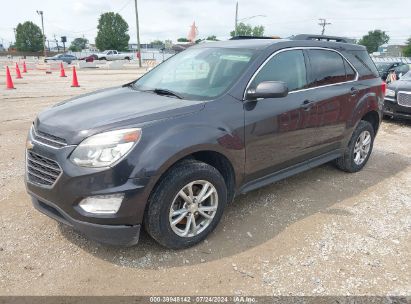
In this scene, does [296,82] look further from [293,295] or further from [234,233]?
[293,295]

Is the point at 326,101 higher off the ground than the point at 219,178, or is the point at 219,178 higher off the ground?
the point at 326,101

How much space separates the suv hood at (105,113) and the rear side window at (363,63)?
2.76 m

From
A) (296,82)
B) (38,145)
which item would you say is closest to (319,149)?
(296,82)

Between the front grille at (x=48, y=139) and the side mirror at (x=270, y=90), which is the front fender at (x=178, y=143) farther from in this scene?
the front grille at (x=48, y=139)

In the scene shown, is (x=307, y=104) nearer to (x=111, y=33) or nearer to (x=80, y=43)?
(x=111, y=33)

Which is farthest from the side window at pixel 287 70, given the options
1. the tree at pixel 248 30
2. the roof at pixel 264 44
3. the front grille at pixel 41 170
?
the tree at pixel 248 30

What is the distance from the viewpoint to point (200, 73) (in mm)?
3834

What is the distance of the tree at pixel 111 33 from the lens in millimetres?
83438

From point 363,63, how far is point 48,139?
165 inches

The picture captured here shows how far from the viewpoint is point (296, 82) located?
13.1 feet

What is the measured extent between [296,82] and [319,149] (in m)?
0.91

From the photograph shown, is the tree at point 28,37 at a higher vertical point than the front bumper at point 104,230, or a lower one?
higher

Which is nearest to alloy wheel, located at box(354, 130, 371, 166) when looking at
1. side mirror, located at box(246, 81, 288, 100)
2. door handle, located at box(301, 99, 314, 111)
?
door handle, located at box(301, 99, 314, 111)

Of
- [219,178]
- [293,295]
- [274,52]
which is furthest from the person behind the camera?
[274,52]
